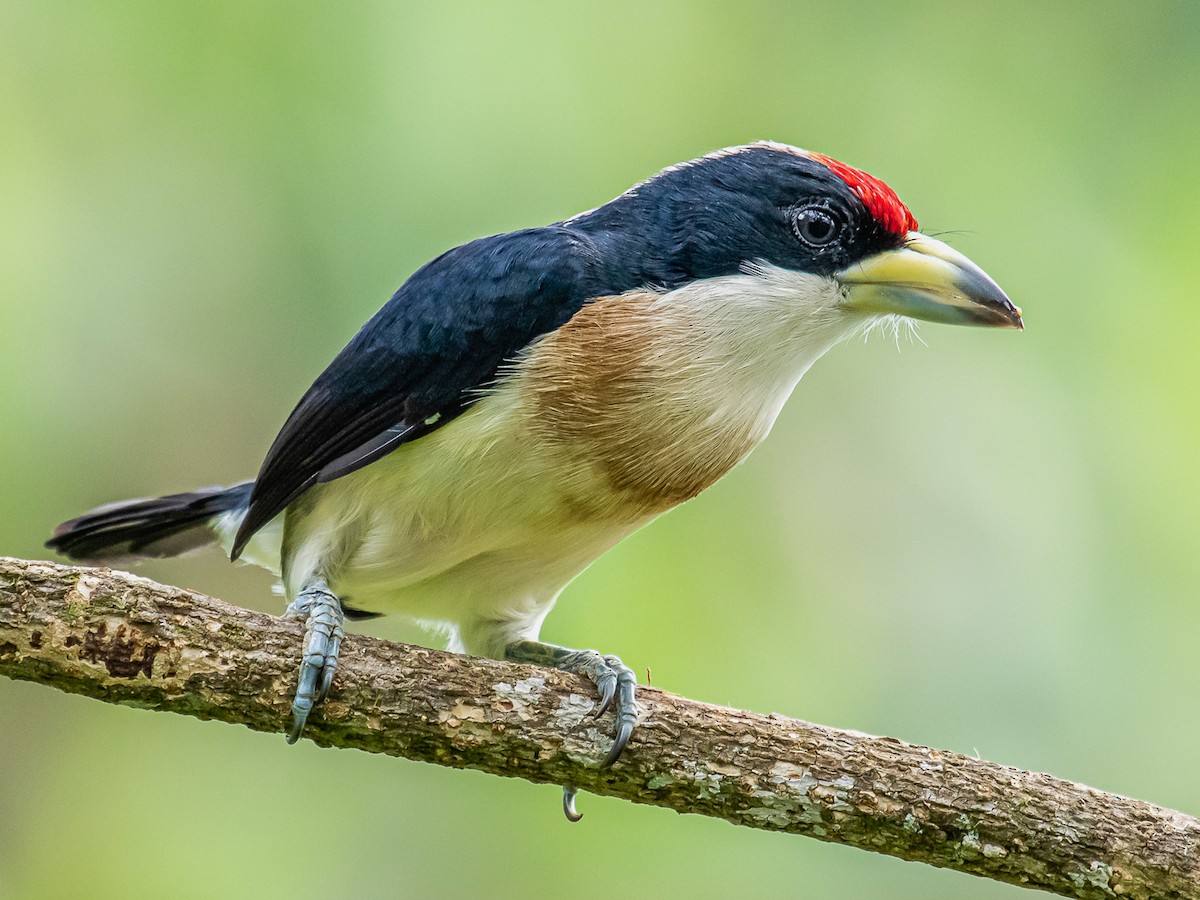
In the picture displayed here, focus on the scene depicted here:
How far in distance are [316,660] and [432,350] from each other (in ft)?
2.63

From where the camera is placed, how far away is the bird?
2.81 m

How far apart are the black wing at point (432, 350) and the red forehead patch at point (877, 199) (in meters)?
0.61

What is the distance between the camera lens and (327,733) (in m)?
2.55

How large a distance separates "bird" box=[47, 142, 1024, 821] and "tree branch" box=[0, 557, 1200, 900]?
4.8 inches

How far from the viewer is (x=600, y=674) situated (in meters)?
2.81

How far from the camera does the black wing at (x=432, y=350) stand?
9.57 ft

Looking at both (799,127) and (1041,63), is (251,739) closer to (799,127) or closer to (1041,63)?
(799,127)

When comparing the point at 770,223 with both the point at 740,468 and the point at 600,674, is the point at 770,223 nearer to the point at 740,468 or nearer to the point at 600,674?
the point at 600,674

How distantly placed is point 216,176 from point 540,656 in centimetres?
200

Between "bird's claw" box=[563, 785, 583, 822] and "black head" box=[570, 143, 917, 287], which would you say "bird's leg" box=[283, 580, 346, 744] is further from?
"black head" box=[570, 143, 917, 287]

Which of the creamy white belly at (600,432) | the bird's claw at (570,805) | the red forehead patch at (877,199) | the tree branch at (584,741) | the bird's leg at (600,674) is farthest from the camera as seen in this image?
the bird's claw at (570,805)

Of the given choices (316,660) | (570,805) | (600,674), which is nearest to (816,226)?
(600,674)

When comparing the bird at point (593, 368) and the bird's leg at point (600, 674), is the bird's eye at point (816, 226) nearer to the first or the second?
the bird at point (593, 368)

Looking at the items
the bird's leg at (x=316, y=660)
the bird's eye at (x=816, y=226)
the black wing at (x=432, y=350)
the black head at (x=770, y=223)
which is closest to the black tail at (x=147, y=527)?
the black wing at (x=432, y=350)
